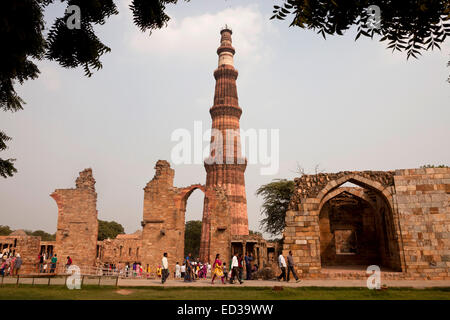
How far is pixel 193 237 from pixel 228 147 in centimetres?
1991

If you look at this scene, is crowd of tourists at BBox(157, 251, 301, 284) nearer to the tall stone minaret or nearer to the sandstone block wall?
the sandstone block wall

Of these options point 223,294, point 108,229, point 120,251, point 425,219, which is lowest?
point 223,294

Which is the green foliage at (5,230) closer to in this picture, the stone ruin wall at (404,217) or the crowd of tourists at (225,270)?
the crowd of tourists at (225,270)

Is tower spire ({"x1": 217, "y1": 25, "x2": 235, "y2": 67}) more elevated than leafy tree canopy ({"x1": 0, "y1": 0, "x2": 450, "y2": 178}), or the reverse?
tower spire ({"x1": 217, "y1": 25, "x2": 235, "y2": 67})

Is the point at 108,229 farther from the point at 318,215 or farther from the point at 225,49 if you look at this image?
the point at 318,215

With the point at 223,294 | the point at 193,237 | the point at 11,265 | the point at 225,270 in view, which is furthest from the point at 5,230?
the point at 223,294

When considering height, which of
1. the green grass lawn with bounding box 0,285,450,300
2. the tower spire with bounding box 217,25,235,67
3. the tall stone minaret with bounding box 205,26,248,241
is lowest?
the green grass lawn with bounding box 0,285,450,300

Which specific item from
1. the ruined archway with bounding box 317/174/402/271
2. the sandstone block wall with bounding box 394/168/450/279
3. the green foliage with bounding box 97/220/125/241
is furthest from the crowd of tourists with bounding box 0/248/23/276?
the green foliage with bounding box 97/220/125/241

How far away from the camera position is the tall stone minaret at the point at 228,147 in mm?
33781

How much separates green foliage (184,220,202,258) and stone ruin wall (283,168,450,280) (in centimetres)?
3603

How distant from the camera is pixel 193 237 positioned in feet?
158

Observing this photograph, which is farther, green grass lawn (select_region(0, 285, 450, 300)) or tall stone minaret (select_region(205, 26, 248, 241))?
tall stone minaret (select_region(205, 26, 248, 241))

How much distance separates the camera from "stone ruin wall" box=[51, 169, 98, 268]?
18.1 meters

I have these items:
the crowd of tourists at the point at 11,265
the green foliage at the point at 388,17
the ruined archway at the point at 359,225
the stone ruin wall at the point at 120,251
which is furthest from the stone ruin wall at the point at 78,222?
the green foliage at the point at 388,17
